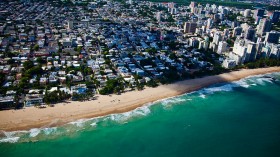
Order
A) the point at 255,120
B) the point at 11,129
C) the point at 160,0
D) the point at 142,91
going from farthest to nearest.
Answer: the point at 160,0, the point at 142,91, the point at 255,120, the point at 11,129

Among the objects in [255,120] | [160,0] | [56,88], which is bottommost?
[255,120]

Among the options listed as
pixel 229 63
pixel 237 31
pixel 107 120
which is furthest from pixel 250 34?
pixel 107 120

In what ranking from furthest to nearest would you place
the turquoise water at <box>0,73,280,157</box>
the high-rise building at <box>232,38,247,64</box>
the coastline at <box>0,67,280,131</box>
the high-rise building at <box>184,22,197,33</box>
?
the high-rise building at <box>184,22,197,33</box> → the high-rise building at <box>232,38,247,64</box> → the coastline at <box>0,67,280,131</box> → the turquoise water at <box>0,73,280,157</box>

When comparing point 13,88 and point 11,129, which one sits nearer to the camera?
point 11,129

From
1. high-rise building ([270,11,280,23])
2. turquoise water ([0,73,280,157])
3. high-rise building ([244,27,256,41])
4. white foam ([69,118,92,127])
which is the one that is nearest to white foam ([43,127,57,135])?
turquoise water ([0,73,280,157])

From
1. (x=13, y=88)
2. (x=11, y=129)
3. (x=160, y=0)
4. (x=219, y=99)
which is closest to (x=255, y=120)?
(x=219, y=99)

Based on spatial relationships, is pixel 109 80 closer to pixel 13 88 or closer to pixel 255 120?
pixel 13 88

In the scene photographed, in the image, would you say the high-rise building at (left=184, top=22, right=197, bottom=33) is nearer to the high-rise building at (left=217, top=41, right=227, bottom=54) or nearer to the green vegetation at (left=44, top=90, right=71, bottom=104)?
the high-rise building at (left=217, top=41, right=227, bottom=54)
